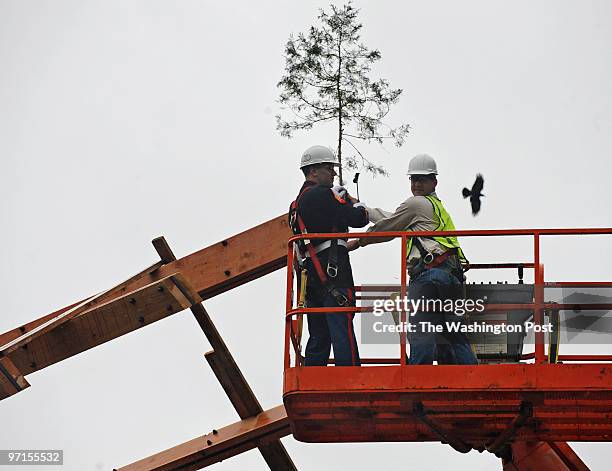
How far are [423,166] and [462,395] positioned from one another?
7.32 feet

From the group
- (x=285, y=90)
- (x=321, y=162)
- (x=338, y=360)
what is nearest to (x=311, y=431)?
(x=338, y=360)

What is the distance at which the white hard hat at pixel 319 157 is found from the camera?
1418cm

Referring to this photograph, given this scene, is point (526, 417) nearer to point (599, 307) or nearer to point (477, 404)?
point (477, 404)

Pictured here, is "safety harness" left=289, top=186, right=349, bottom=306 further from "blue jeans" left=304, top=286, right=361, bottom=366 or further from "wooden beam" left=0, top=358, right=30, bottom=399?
"wooden beam" left=0, top=358, right=30, bottom=399

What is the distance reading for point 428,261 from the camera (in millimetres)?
13531

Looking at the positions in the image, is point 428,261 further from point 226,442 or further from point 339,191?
point 226,442

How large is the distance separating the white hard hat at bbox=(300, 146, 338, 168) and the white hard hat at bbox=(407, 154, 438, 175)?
0.76m

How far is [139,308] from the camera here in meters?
15.0

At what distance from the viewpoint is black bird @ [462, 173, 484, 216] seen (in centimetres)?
1442

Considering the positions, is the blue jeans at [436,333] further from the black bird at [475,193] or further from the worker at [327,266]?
the black bird at [475,193]

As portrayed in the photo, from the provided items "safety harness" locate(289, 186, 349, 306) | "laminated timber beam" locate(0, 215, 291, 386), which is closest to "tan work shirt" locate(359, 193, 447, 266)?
"safety harness" locate(289, 186, 349, 306)

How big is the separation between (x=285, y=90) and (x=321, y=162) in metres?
2.15

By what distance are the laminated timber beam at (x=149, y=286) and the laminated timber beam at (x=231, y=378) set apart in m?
0.35

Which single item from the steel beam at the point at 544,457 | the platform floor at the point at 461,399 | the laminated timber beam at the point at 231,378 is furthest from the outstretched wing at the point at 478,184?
the laminated timber beam at the point at 231,378
